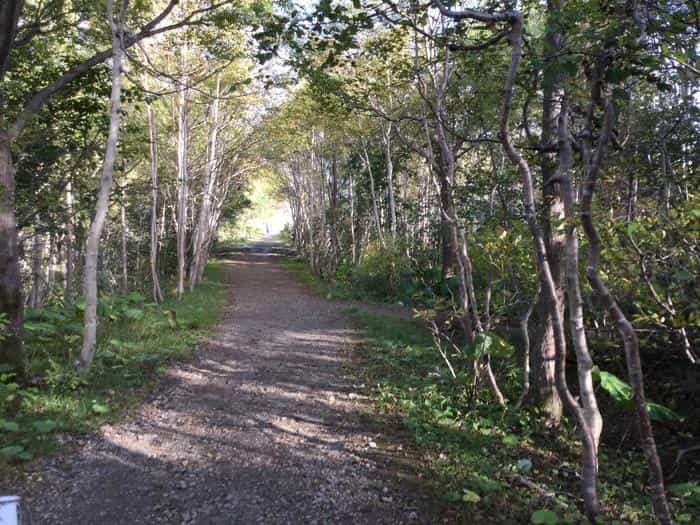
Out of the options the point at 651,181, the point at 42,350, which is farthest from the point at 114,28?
the point at 651,181

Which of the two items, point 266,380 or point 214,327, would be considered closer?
point 266,380

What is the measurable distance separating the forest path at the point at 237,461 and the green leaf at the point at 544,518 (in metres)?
0.69

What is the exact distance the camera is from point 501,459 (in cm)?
407

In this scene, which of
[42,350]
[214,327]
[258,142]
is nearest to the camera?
[42,350]

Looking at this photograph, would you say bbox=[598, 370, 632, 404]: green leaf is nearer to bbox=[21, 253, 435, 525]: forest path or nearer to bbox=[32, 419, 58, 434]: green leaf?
bbox=[21, 253, 435, 525]: forest path

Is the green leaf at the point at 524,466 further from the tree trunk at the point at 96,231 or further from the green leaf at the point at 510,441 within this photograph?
the tree trunk at the point at 96,231

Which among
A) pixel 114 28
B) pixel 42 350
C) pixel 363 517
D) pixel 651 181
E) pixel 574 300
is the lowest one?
pixel 363 517

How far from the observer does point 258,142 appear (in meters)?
18.2

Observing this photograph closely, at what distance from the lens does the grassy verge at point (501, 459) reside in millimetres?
3293

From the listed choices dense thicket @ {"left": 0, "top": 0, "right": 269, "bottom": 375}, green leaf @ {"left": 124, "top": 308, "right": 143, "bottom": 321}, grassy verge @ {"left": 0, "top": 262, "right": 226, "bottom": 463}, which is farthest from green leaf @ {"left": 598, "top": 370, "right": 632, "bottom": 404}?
green leaf @ {"left": 124, "top": 308, "right": 143, "bottom": 321}

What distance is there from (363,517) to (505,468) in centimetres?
125

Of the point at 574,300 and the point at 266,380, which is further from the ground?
the point at 574,300

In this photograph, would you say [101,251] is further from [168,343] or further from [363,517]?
[363,517]

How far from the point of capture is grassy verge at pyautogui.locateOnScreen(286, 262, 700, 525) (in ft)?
10.8
